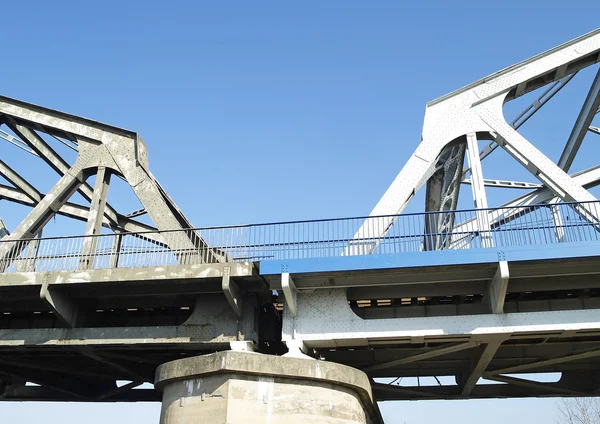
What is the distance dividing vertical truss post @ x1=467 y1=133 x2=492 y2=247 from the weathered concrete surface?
473cm

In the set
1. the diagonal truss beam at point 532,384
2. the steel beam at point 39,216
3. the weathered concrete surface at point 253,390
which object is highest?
the steel beam at point 39,216

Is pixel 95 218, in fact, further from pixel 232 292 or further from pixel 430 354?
pixel 430 354

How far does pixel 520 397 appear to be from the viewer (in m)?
20.2

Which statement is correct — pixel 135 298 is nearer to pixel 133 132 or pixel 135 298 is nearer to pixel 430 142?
pixel 133 132

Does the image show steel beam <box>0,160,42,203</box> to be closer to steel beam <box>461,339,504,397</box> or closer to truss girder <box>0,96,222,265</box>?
truss girder <box>0,96,222,265</box>

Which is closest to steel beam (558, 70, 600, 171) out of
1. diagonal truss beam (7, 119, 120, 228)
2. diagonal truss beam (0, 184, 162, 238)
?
diagonal truss beam (0, 184, 162, 238)

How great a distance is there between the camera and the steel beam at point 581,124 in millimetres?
20125

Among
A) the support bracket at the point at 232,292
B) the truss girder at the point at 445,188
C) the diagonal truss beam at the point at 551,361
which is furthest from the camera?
the truss girder at the point at 445,188

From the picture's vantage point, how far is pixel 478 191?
16.5 m

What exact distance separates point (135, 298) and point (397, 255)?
7.61m

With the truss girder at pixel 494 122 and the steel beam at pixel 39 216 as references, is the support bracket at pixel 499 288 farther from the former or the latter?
the steel beam at pixel 39 216

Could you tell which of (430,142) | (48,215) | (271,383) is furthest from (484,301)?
(48,215)

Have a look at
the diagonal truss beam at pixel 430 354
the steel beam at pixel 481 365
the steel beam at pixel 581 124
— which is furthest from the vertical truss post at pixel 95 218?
the steel beam at pixel 581 124

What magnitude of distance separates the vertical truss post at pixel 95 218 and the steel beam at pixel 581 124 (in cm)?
1591
